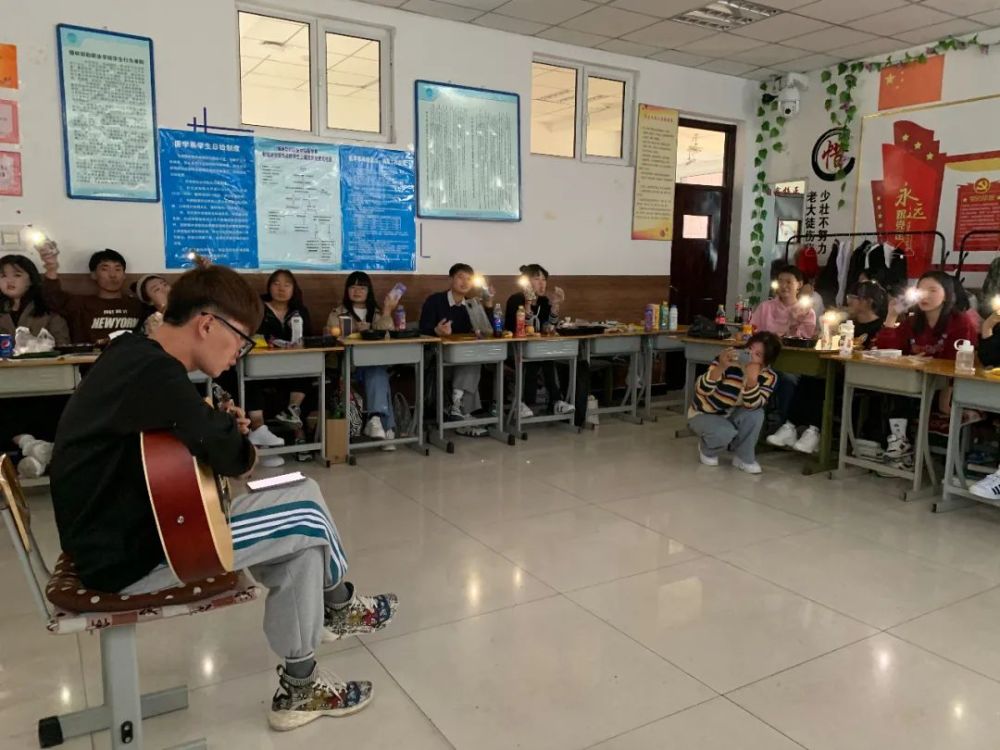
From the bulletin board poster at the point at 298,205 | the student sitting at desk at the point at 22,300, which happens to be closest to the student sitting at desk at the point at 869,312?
the bulletin board poster at the point at 298,205

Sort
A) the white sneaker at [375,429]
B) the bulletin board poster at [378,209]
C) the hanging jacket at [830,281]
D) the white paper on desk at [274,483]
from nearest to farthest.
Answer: the white paper on desk at [274,483]
the white sneaker at [375,429]
the bulletin board poster at [378,209]
the hanging jacket at [830,281]

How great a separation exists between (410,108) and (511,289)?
1.60 meters

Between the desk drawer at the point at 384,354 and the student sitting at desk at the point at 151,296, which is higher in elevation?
the student sitting at desk at the point at 151,296

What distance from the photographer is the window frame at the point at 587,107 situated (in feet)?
20.7

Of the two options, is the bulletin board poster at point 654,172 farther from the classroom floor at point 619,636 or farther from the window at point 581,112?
the classroom floor at point 619,636

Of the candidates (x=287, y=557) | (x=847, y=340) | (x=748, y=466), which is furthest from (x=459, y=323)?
(x=287, y=557)

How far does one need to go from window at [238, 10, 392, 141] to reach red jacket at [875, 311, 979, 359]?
371 cm

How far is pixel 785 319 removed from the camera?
214 inches

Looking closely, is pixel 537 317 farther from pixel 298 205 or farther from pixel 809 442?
pixel 809 442

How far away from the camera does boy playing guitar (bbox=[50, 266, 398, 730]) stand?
5.35ft

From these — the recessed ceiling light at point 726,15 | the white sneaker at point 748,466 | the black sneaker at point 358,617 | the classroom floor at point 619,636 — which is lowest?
the classroom floor at point 619,636

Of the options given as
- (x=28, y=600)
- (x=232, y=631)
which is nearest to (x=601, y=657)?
(x=232, y=631)

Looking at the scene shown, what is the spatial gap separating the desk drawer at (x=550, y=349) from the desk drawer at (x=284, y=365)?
151 cm

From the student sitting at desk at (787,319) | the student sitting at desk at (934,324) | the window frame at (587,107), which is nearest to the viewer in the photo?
the student sitting at desk at (934,324)
